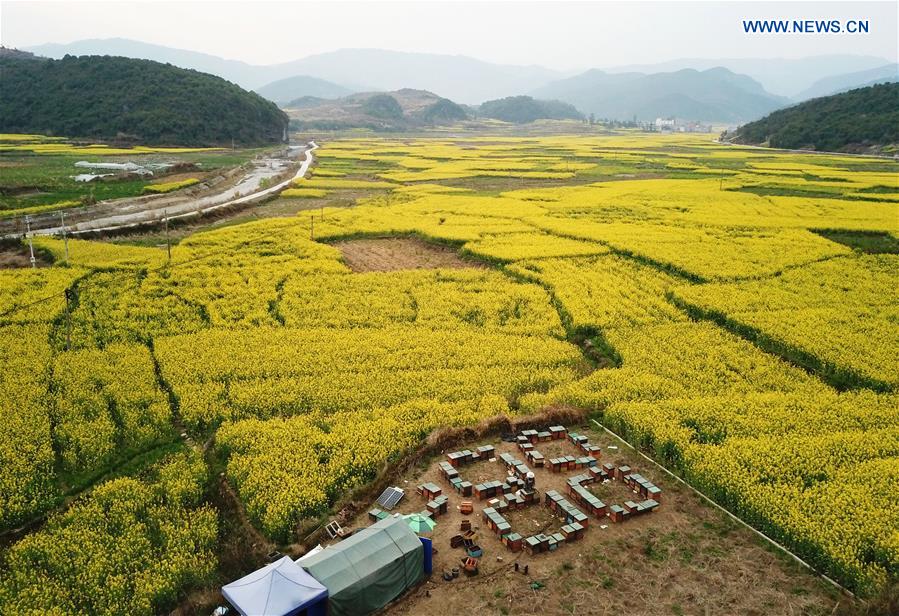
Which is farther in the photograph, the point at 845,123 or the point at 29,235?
the point at 845,123

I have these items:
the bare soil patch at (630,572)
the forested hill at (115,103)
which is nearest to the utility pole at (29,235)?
the bare soil patch at (630,572)

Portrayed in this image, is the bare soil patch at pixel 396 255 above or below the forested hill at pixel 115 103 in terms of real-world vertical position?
below

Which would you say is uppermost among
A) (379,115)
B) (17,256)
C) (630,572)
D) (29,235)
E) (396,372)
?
(379,115)

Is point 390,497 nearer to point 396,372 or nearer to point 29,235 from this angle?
point 396,372

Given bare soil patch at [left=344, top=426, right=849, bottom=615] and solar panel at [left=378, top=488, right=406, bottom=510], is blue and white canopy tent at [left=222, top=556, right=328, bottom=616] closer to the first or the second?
bare soil patch at [left=344, top=426, right=849, bottom=615]

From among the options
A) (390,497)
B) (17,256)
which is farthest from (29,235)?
(390,497)

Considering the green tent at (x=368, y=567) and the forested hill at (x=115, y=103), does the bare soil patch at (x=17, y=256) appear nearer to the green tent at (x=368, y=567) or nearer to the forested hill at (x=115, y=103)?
the green tent at (x=368, y=567)
